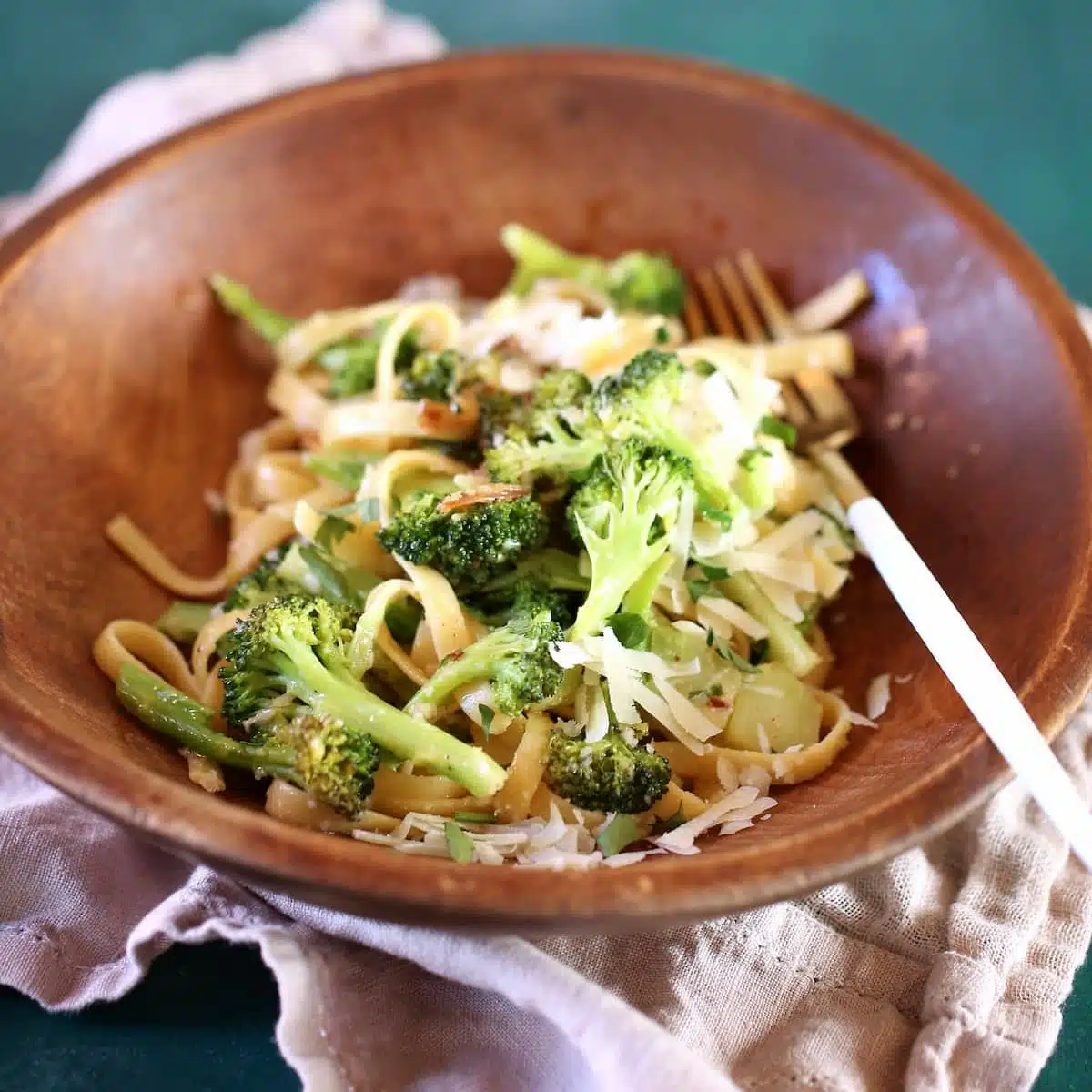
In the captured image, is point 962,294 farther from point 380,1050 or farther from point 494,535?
point 380,1050

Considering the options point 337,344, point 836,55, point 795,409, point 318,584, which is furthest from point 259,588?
point 836,55

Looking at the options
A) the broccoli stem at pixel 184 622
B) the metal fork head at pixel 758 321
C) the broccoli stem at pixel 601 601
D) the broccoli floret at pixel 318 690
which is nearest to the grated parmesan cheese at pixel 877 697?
the broccoli stem at pixel 601 601

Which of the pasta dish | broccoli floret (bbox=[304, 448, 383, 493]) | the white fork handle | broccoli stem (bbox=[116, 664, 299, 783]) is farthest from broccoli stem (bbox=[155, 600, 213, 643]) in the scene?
the white fork handle

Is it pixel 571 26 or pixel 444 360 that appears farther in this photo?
pixel 571 26

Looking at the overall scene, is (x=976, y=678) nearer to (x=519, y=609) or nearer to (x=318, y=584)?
(x=519, y=609)

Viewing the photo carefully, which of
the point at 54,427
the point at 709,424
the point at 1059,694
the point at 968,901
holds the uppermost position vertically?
the point at 54,427

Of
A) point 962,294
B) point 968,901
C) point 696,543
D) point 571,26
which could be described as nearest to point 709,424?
point 696,543

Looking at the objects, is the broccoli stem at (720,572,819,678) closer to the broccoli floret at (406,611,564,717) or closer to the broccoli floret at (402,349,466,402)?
the broccoli floret at (406,611,564,717)
